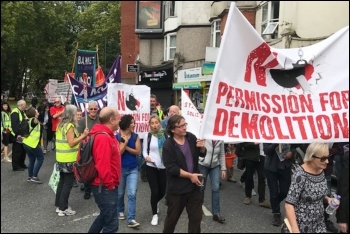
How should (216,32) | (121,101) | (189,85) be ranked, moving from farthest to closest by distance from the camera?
(189,85), (216,32), (121,101)

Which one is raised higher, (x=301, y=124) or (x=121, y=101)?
(x=121, y=101)

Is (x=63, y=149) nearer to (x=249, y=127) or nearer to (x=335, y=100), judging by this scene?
(x=249, y=127)

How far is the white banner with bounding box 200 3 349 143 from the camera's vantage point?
3859 mm

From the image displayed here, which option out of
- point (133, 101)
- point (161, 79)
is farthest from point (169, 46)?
point (133, 101)

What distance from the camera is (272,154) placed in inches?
227

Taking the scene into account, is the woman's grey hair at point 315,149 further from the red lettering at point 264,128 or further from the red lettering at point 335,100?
the red lettering at point 335,100

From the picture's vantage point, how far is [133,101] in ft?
24.4

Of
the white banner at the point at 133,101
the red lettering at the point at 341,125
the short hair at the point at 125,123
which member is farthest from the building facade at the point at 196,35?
the red lettering at the point at 341,125

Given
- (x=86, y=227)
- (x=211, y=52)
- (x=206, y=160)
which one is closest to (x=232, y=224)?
(x=206, y=160)

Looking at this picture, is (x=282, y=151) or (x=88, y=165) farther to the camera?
(x=282, y=151)

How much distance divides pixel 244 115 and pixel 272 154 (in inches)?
77.9

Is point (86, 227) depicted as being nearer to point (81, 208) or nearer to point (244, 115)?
point (81, 208)

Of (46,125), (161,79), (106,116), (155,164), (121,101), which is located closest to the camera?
(106,116)

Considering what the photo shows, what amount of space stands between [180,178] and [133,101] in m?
3.31
